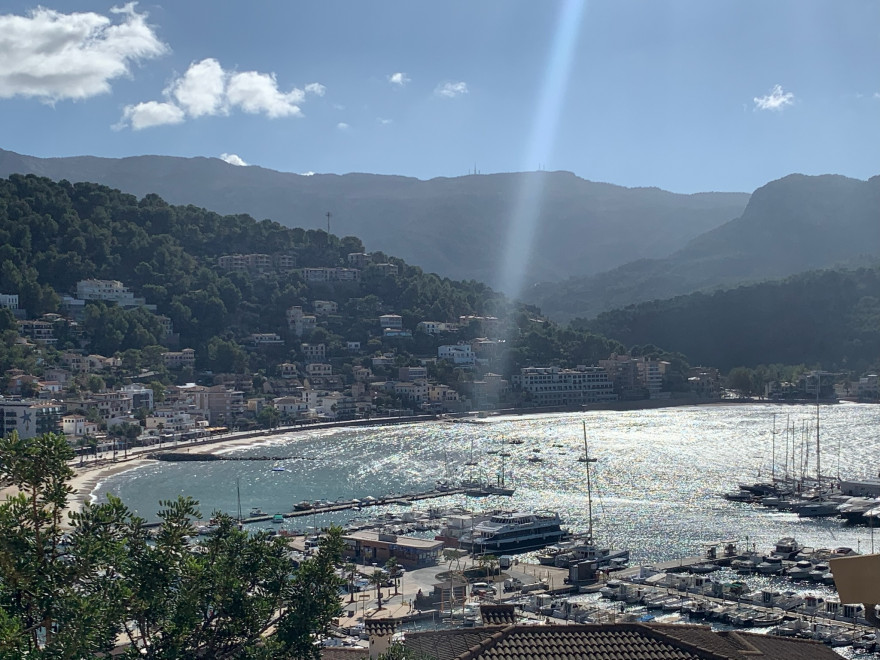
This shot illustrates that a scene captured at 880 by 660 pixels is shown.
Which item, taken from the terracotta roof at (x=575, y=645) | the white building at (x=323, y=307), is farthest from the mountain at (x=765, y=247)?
the terracotta roof at (x=575, y=645)

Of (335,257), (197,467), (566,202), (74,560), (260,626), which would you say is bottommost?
(197,467)

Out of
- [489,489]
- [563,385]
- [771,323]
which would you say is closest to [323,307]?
[563,385]

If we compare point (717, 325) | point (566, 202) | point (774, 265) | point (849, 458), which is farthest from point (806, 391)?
point (566, 202)

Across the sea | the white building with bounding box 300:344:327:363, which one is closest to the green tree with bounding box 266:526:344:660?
the sea

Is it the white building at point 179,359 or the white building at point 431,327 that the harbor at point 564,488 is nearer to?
the white building at point 179,359

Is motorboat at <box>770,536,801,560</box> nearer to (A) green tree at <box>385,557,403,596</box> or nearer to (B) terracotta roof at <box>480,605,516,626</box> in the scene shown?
(A) green tree at <box>385,557,403,596</box>

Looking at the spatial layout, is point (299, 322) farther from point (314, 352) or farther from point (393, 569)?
point (393, 569)

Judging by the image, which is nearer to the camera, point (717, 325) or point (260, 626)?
point (260, 626)

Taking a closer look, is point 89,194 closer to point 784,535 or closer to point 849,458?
point 849,458
